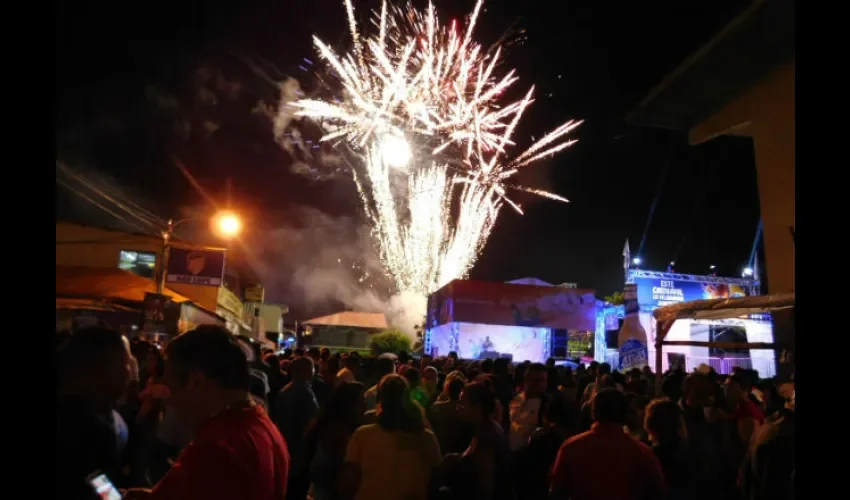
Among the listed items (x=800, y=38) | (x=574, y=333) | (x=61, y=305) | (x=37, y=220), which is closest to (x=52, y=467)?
(x=37, y=220)

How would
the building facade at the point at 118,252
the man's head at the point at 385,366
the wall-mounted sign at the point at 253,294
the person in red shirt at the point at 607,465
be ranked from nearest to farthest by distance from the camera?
the person in red shirt at the point at 607,465 < the man's head at the point at 385,366 < the building facade at the point at 118,252 < the wall-mounted sign at the point at 253,294

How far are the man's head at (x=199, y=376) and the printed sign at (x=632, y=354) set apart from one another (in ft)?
66.9

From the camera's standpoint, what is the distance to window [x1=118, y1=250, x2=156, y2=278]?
26.6 m

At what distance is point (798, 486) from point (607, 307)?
27127 millimetres

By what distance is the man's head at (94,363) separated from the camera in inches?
105

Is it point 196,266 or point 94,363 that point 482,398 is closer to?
point 94,363

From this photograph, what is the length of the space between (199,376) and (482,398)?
2.52m

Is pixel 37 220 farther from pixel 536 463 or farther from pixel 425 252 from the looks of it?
pixel 425 252

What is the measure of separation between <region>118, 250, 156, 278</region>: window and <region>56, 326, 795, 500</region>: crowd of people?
68.1 ft

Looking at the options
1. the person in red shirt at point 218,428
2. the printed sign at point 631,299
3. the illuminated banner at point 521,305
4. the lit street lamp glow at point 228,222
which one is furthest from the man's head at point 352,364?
the printed sign at point 631,299

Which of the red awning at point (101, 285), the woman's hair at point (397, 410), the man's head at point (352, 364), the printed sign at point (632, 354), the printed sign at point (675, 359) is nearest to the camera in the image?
the woman's hair at point (397, 410)

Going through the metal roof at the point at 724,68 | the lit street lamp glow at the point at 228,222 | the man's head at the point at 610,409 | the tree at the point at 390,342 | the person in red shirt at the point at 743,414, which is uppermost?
the metal roof at the point at 724,68

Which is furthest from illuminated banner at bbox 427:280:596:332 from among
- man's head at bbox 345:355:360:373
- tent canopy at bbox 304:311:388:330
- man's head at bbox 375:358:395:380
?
tent canopy at bbox 304:311:388:330

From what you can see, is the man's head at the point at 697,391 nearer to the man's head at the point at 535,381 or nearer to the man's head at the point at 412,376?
the man's head at the point at 535,381
